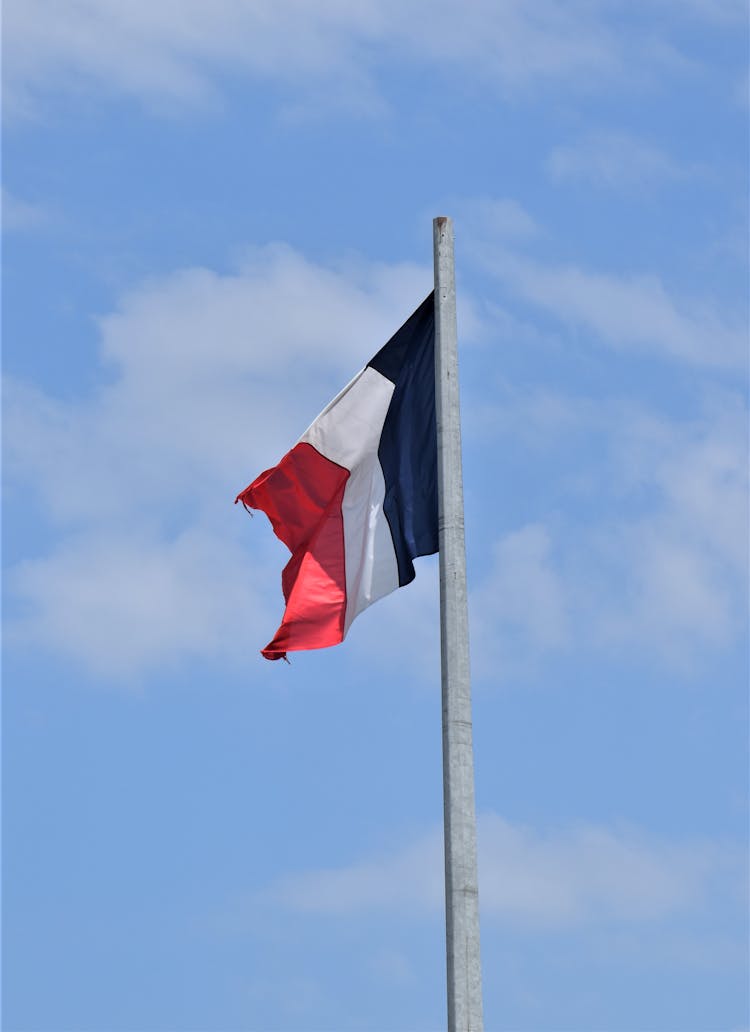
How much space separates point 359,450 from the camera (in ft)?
65.0

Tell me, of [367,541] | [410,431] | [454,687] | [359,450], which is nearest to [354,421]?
[359,450]

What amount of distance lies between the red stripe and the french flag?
0.04ft

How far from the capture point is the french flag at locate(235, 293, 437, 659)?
19.2 meters

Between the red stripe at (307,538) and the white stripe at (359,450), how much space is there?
0.12 metres

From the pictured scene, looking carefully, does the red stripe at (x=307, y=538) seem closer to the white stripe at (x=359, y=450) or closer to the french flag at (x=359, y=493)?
the french flag at (x=359, y=493)

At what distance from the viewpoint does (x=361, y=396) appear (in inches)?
775

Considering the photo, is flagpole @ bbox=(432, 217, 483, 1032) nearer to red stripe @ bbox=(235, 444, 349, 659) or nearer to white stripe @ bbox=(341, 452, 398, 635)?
white stripe @ bbox=(341, 452, 398, 635)

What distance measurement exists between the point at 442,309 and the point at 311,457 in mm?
2702

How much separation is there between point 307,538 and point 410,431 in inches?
72.1

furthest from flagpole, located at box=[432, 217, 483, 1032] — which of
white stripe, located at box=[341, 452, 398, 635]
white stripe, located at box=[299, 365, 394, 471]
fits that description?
white stripe, located at box=[341, 452, 398, 635]

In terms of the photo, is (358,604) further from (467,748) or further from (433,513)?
(467,748)

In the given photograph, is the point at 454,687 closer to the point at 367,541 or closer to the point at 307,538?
the point at 367,541

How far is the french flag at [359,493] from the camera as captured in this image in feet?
63.0

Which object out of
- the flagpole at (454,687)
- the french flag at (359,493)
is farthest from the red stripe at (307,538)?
the flagpole at (454,687)
